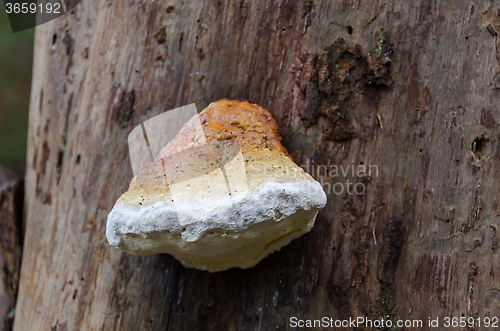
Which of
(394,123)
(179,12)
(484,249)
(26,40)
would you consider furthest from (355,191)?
(26,40)

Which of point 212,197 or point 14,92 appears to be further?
point 14,92

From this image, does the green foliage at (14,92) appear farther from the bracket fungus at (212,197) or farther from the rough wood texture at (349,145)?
the bracket fungus at (212,197)

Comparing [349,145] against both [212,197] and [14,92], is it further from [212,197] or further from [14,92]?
[14,92]

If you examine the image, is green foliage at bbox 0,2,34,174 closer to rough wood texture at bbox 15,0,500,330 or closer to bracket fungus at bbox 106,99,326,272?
rough wood texture at bbox 15,0,500,330

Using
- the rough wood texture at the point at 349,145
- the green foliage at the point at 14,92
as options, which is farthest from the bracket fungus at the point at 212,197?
the green foliage at the point at 14,92

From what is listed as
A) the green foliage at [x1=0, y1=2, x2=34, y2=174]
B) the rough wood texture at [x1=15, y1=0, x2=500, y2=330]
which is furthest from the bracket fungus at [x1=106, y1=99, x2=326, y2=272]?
the green foliage at [x1=0, y1=2, x2=34, y2=174]

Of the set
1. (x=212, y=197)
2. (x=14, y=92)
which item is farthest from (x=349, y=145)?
(x=14, y=92)

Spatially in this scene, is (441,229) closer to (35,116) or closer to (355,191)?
(355,191)
